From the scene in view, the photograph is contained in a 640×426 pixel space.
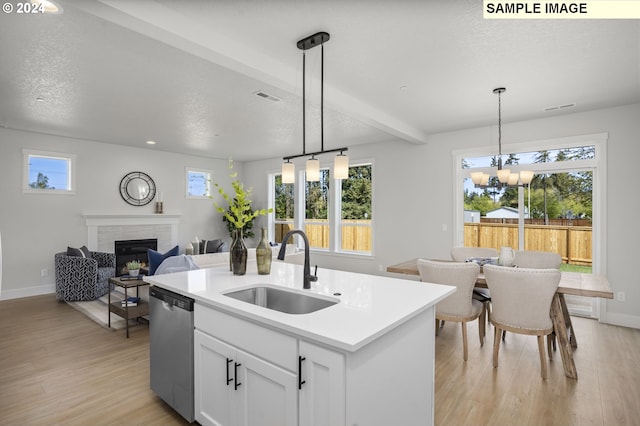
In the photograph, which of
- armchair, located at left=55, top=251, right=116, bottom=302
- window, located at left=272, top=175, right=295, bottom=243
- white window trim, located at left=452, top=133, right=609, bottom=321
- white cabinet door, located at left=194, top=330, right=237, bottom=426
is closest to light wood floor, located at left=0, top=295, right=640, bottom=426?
white cabinet door, located at left=194, top=330, right=237, bottom=426

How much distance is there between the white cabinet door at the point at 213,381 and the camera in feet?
5.59

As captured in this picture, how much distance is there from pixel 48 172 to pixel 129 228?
157 cm

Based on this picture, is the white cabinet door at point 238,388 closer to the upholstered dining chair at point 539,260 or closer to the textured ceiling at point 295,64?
the textured ceiling at point 295,64

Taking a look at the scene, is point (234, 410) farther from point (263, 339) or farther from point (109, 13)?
point (109, 13)

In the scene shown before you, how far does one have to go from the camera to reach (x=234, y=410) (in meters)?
1.69

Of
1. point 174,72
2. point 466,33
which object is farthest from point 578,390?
point 174,72

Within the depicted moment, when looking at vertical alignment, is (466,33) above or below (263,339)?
above

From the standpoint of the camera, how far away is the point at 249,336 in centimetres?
159

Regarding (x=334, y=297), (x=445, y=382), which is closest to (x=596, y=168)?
(x=445, y=382)

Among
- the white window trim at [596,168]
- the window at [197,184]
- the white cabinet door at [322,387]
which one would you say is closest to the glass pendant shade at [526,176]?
the white window trim at [596,168]

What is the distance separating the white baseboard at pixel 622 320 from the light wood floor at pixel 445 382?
0.66ft

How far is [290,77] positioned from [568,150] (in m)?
3.83

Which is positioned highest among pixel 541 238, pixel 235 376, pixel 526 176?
pixel 526 176

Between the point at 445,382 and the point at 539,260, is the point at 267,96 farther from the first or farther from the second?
the point at 539,260
